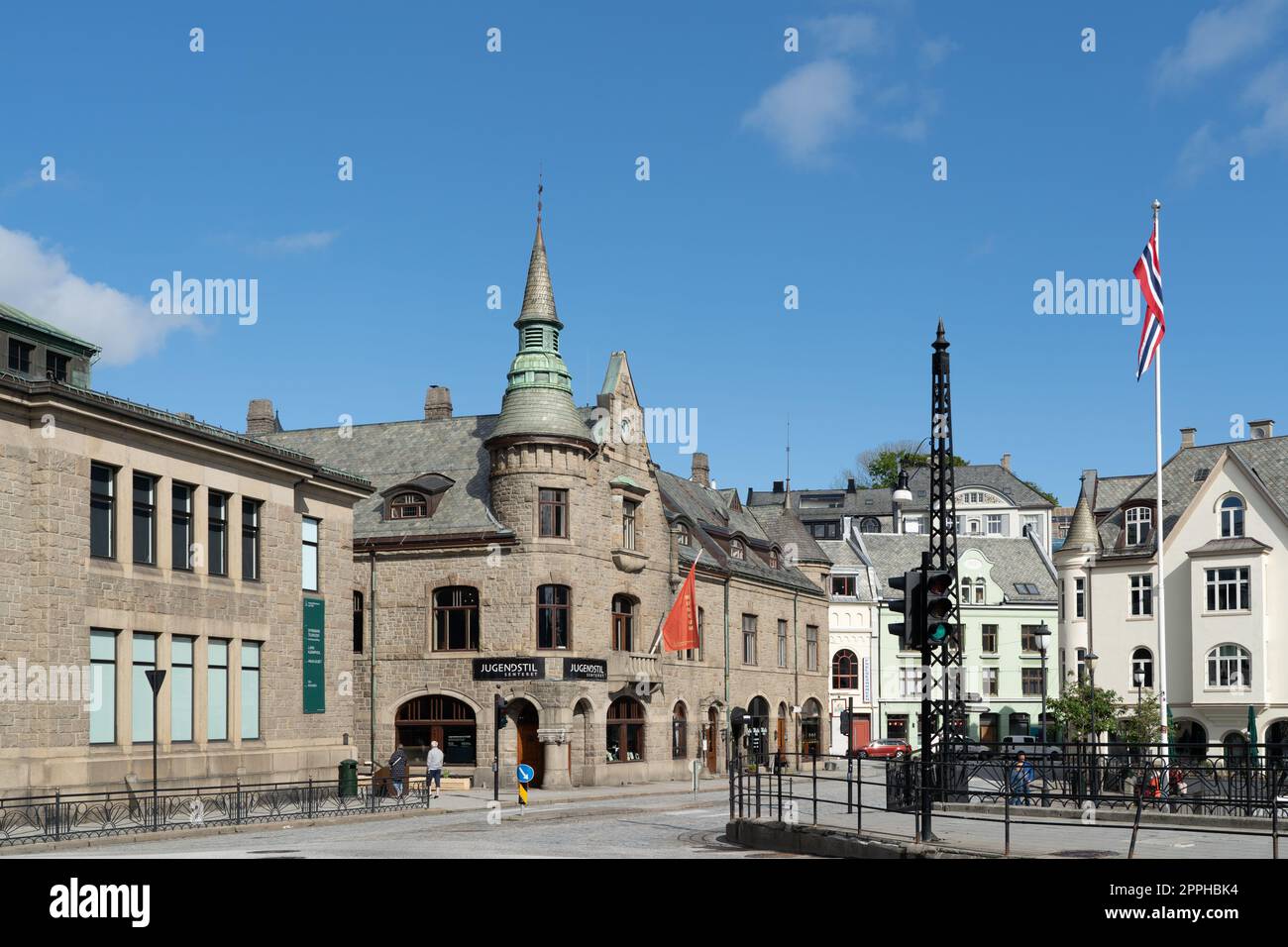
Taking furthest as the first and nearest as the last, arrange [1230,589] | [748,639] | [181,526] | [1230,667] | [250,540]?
[748,639]
[1230,589]
[1230,667]
[250,540]
[181,526]

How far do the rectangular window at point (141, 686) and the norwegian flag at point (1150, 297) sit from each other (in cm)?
2419

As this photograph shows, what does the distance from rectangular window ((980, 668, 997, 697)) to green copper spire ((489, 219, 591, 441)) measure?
3966cm

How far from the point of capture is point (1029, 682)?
83.4 meters

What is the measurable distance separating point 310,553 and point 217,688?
5786mm

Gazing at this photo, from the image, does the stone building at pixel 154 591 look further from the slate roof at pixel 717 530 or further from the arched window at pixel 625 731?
the slate roof at pixel 717 530

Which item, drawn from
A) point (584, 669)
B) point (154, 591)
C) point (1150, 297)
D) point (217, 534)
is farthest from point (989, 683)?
point (154, 591)

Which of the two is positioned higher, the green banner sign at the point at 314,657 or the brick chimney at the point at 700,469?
the brick chimney at the point at 700,469

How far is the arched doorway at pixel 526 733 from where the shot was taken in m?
48.9

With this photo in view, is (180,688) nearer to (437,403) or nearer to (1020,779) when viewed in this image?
(1020,779)

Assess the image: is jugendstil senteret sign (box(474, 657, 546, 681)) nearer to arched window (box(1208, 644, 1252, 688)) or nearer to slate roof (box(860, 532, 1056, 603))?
arched window (box(1208, 644, 1252, 688))

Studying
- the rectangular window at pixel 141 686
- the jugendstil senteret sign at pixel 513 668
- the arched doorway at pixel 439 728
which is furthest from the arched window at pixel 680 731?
the rectangular window at pixel 141 686

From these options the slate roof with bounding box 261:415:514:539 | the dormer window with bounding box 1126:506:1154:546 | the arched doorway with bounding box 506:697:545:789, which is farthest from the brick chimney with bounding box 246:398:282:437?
the dormer window with bounding box 1126:506:1154:546
